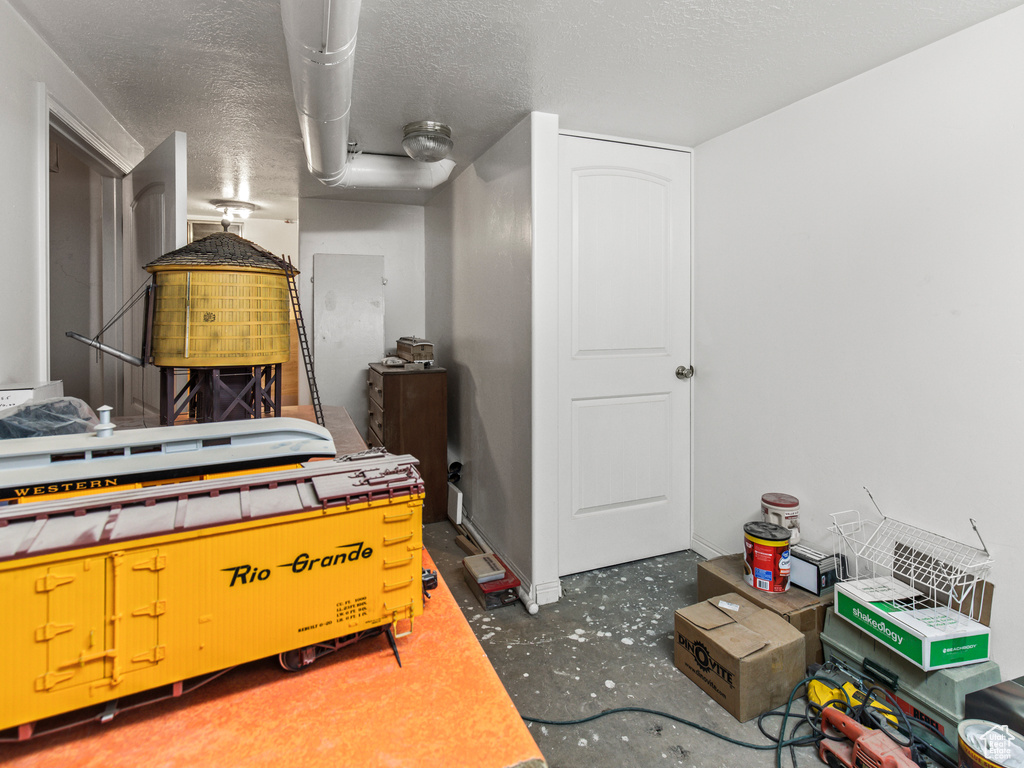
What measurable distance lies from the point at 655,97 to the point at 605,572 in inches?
90.1

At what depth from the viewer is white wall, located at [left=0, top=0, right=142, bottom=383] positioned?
1614 mm

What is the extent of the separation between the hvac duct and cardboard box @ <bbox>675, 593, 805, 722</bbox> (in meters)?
2.14

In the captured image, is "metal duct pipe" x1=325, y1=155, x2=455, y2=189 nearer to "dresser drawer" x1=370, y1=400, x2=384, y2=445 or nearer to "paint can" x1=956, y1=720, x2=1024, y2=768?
"dresser drawer" x1=370, y1=400, x2=384, y2=445

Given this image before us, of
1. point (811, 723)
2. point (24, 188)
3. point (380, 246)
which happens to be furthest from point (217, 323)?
point (380, 246)

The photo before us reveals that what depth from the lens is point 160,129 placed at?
2703 mm

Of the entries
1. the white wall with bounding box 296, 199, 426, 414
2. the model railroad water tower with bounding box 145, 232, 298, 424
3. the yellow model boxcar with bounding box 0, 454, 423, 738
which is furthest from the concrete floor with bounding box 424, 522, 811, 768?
the white wall with bounding box 296, 199, 426, 414

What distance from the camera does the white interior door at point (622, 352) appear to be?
2625 millimetres

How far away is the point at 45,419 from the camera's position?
1.29 meters

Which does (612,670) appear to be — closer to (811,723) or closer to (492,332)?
(811,723)

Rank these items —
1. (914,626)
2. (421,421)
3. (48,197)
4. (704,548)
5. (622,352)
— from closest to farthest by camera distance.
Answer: (914,626)
(48,197)
(622,352)
(704,548)
(421,421)

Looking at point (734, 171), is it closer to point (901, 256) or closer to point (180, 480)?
point (901, 256)

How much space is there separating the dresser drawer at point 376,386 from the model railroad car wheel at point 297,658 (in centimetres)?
266

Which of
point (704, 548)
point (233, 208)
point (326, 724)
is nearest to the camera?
point (326, 724)

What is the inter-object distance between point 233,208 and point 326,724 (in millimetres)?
4741
